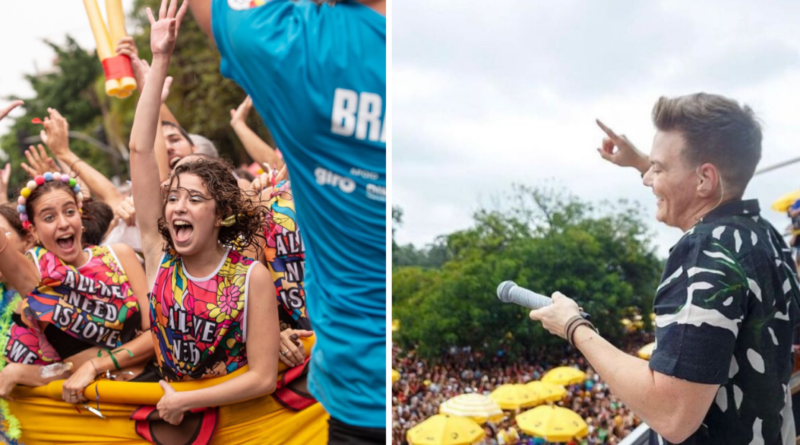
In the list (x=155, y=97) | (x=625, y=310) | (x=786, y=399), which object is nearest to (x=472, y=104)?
(x=625, y=310)

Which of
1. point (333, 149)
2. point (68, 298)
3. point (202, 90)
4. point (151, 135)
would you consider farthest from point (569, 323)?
point (202, 90)

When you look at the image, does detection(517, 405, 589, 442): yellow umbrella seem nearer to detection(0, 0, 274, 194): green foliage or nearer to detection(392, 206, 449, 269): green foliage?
detection(392, 206, 449, 269): green foliage

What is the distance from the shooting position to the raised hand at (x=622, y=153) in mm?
1997

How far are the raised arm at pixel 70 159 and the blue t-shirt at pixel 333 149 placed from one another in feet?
4.14

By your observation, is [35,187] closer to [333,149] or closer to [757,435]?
[333,149]

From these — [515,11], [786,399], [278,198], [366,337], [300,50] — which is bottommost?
[786,399]

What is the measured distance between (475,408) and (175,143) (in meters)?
1.99

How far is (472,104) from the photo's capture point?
3.10m

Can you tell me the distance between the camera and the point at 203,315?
2.04m

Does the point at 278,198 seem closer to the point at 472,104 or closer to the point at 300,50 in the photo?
the point at 300,50

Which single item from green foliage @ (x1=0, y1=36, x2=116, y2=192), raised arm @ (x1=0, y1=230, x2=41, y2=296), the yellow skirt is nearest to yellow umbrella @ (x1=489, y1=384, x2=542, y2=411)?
the yellow skirt

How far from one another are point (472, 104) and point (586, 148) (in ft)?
2.16

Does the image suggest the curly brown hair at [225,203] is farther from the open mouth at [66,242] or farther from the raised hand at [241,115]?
the raised hand at [241,115]

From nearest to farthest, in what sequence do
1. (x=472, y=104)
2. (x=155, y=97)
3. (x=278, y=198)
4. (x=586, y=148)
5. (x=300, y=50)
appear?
(x=300, y=50), (x=155, y=97), (x=278, y=198), (x=586, y=148), (x=472, y=104)
